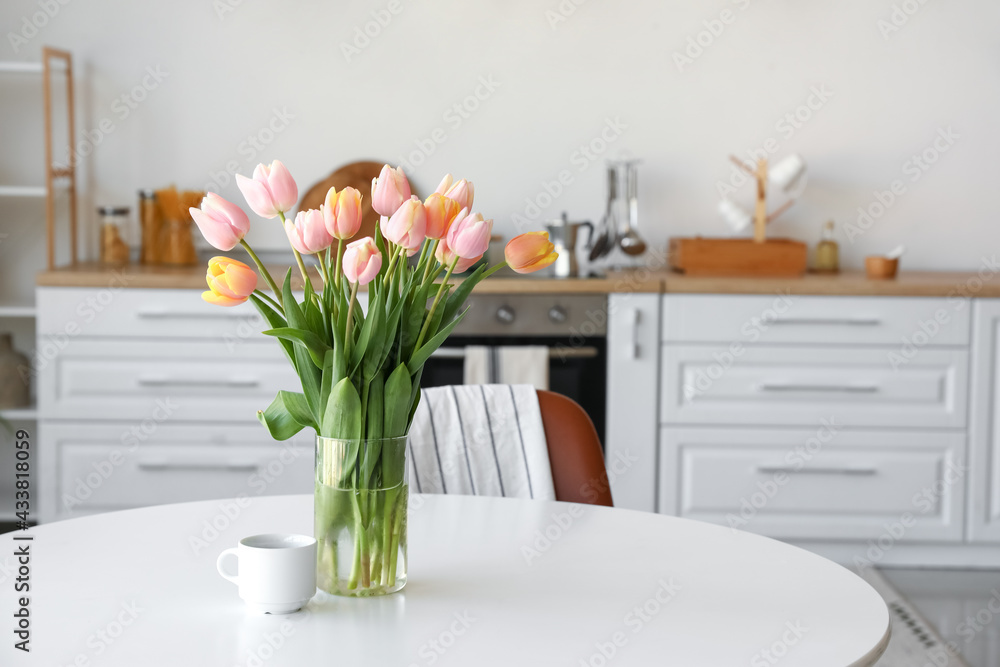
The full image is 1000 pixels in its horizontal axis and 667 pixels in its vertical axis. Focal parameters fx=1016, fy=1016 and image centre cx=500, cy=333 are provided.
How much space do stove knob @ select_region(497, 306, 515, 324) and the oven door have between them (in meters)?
0.06

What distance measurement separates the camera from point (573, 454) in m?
1.73

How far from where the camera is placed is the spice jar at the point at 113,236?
334cm

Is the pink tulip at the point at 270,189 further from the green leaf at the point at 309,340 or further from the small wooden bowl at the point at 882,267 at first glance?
the small wooden bowl at the point at 882,267

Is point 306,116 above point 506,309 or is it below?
above

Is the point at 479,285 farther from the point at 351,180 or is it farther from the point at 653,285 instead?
the point at 351,180

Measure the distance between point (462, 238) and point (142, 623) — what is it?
0.49m

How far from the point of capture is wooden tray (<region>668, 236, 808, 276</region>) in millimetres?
3221

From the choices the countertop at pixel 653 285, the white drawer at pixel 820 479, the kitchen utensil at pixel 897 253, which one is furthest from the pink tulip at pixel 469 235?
the kitchen utensil at pixel 897 253

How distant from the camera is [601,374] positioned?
3023 mm

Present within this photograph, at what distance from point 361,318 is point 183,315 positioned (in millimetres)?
2054

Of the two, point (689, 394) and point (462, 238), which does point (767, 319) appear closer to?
point (689, 394)

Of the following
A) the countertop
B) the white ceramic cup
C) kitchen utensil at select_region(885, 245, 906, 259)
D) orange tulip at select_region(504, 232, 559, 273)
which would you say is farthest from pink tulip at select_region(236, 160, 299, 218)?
kitchen utensil at select_region(885, 245, 906, 259)

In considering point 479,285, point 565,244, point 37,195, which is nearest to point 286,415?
point 479,285

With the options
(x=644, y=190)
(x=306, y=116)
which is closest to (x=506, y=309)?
(x=644, y=190)
